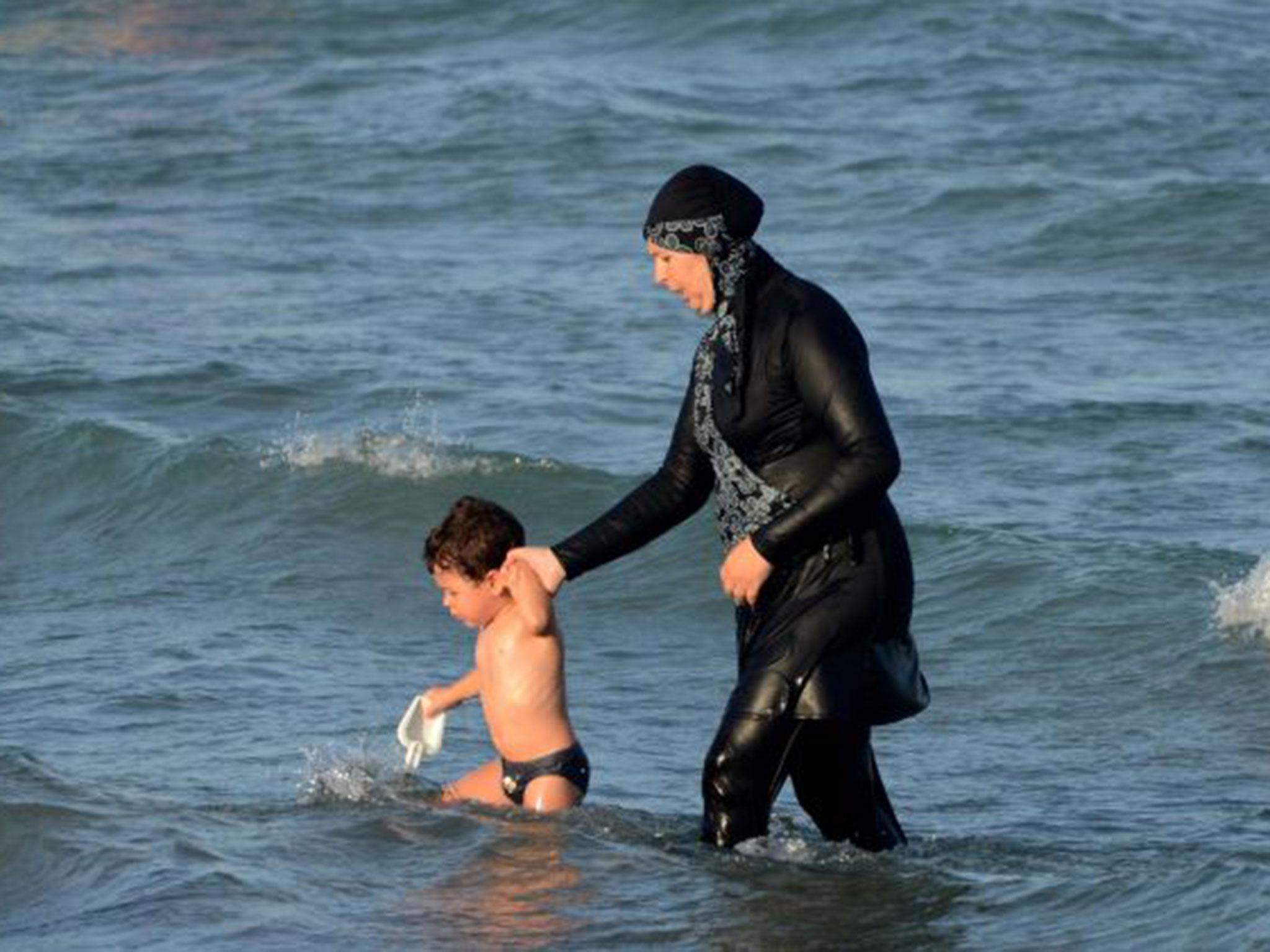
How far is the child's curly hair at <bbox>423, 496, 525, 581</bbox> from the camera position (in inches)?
281

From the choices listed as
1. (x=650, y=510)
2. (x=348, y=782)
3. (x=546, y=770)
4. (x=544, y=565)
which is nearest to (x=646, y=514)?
(x=650, y=510)

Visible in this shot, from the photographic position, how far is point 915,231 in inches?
734

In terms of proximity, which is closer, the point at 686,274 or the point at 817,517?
the point at 817,517

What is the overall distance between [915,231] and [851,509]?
12.4m

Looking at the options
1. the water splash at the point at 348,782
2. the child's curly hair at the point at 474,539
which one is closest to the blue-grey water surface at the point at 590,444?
the water splash at the point at 348,782

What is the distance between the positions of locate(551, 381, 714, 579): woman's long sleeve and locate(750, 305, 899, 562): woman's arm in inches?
16.4

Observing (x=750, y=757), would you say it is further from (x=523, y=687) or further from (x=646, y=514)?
(x=523, y=687)

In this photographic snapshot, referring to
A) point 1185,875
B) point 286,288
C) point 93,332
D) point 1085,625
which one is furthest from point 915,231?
point 1185,875

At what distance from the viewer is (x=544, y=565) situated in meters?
6.82

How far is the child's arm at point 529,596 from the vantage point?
7105 mm

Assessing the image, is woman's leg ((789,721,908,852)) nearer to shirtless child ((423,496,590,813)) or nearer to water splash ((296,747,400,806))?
shirtless child ((423,496,590,813))

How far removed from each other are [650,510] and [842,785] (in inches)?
28.5

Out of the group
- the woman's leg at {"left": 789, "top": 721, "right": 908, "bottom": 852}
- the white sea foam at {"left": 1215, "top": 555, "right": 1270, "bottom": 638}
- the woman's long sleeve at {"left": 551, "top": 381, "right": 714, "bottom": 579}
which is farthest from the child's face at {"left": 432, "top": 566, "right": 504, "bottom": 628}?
the white sea foam at {"left": 1215, "top": 555, "right": 1270, "bottom": 638}

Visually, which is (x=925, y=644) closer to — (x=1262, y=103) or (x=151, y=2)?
(x=1262, y=103)
